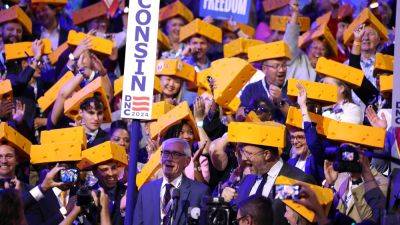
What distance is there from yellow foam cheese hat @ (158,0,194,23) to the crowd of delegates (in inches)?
0.9

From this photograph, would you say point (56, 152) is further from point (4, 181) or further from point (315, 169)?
point (315, 169)

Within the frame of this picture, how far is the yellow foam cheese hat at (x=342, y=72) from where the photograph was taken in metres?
13.2

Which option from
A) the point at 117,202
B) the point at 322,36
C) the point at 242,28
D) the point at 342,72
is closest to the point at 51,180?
the point at 117,202

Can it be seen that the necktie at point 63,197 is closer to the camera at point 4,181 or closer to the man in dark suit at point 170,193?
the camera at point 4,181

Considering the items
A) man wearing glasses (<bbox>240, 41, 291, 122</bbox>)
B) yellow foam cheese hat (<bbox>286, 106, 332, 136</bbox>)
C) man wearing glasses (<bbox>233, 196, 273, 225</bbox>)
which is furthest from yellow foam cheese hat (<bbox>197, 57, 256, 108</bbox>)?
man wearing glasses (<bbox>233, 196, 273, 225</bbox>)

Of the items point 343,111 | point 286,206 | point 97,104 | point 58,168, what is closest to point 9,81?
point 97,104

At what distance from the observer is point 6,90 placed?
552 inches

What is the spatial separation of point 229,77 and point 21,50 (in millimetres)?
3177

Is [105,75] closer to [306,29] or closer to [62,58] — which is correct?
[62,58]

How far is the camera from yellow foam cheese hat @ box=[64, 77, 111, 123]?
44.4 feet

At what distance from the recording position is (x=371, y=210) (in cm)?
1059

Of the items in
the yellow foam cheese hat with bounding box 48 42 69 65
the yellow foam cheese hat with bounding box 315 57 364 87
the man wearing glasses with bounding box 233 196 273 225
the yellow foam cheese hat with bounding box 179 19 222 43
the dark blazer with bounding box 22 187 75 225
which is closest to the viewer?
the man wearing glasses with bounding box 233 196 273 225

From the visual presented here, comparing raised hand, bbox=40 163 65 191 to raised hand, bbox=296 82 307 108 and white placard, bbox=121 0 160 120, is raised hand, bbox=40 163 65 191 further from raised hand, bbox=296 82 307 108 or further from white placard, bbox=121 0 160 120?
raised hand, bbox=296 82 307 108

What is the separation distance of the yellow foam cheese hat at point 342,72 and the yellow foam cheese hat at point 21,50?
11.4 feet
